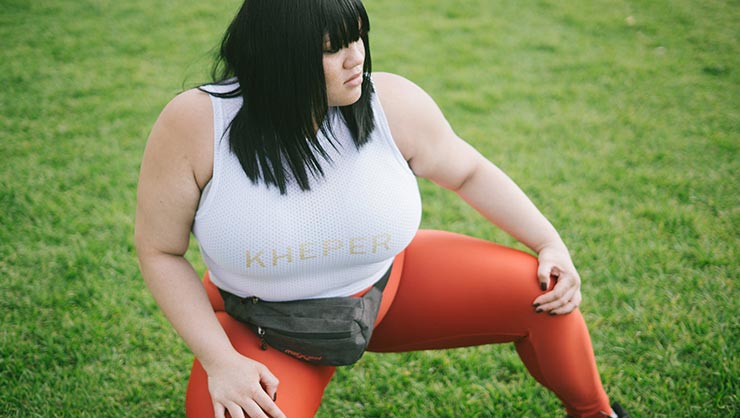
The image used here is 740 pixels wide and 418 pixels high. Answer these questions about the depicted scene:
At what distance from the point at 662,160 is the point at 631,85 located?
1.12m

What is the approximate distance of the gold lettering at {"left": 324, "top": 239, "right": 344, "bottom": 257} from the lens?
1473mm

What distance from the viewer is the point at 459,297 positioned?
68.8 inches

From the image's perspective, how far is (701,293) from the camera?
2.76 meters

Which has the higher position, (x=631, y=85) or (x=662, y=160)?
(x=631, y=85)

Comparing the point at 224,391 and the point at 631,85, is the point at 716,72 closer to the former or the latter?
the point at 631,85

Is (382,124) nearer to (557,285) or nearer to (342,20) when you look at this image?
(342,20)

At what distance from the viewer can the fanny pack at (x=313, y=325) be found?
1.55 metres

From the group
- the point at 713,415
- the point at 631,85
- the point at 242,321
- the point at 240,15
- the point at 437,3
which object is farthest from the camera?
the point at 437,3

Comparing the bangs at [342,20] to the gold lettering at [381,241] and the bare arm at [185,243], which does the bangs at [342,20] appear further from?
the gold lettering at [381,241]

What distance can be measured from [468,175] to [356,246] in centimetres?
49

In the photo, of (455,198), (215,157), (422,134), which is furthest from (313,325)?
(455,198)

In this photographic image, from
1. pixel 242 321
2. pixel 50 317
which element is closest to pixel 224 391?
pixel 242 321

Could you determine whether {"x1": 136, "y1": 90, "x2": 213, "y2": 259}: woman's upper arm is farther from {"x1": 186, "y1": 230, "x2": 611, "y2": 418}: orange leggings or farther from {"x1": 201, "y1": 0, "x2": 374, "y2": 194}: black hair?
{"x1": 186, "y1": 230, "x2": 611, "y2": 418}: orange leggings

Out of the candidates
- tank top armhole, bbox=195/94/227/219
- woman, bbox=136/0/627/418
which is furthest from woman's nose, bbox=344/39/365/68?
tank top armhole, bbox=195/94/227/219
